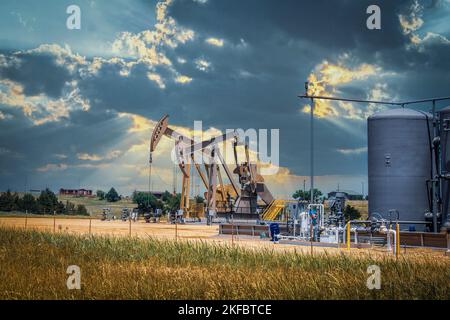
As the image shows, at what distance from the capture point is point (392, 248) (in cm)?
Answer: 2747

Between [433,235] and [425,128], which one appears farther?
[425,128]

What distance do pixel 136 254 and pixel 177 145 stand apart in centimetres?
5334

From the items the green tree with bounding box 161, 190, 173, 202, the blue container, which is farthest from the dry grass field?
the green tree with bounding box 161, 190, 173, 202

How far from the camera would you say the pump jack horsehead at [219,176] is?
6994 cm

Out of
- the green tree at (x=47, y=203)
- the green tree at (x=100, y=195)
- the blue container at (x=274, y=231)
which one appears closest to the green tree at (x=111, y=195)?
the green tree at (x=100, y=195)

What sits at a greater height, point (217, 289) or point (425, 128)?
point (425, 128)

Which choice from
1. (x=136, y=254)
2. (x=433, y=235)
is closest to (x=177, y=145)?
(x=433, y=235)

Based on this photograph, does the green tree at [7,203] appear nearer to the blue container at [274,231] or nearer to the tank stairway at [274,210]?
the tank stairway at [274,210]

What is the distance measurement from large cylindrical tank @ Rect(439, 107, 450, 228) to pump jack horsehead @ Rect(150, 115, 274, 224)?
37.3 meters

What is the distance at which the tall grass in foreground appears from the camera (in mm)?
12359

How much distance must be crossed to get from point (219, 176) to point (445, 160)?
151ft

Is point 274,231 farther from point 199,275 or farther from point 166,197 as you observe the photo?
point 166,197

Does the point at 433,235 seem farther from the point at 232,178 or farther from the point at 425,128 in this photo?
the point at 232,178

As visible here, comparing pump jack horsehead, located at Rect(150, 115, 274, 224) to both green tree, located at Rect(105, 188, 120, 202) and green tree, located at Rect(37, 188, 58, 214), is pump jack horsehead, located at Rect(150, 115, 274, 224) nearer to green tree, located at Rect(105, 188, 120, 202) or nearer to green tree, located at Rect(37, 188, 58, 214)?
green tree, located at Rect(37, 188, 58, 214)
